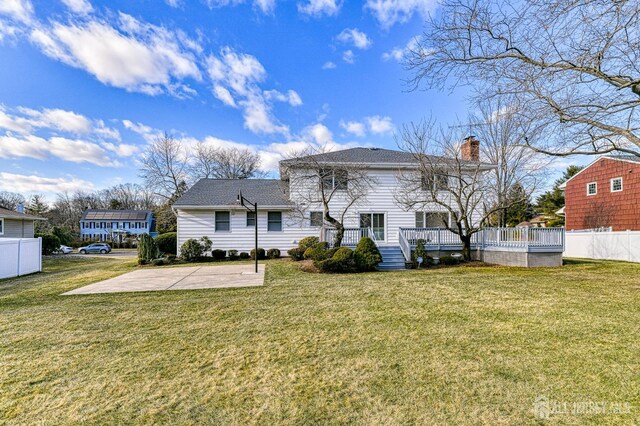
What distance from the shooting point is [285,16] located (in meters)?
11.2

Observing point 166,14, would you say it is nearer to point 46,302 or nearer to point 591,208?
point 46,302

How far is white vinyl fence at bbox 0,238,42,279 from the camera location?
414 inches

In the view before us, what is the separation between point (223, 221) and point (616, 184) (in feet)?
77.1

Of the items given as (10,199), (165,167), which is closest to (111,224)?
(10,199)

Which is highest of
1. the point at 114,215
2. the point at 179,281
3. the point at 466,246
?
the point at 114,215

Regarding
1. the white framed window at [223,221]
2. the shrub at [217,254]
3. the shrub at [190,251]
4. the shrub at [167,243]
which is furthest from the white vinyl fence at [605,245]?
the shrub at [167,243]

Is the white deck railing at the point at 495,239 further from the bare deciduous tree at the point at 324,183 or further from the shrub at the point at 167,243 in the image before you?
the shrub at the point at 167,243

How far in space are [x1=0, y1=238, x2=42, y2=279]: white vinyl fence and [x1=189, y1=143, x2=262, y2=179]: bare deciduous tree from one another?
18.8 meters

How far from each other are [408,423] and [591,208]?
2452cm

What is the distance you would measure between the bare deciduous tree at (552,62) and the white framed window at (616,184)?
1435cm

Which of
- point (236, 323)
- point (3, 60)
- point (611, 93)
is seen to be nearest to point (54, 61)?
point (3, 60)

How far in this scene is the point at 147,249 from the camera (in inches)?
563

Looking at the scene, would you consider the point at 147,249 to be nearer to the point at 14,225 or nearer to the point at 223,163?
the point at 14,225

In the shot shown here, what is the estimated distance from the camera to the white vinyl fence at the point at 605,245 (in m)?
14.2
